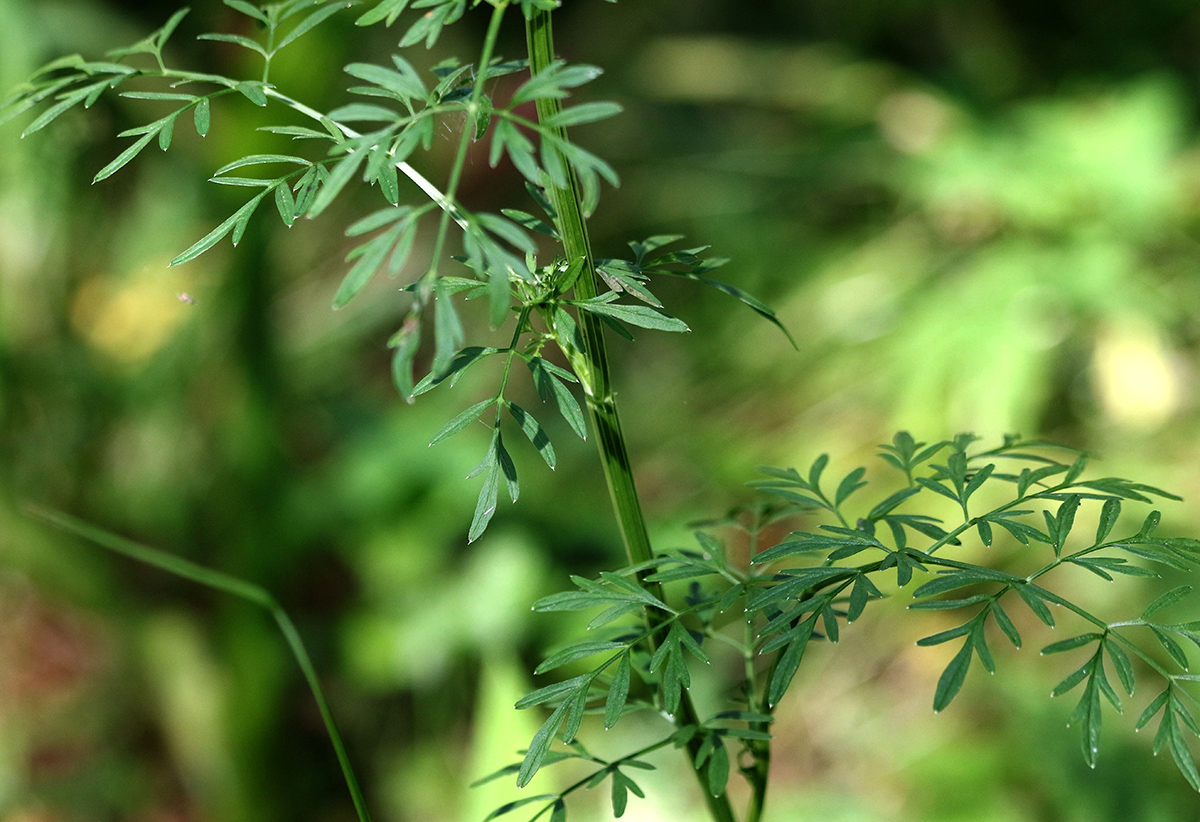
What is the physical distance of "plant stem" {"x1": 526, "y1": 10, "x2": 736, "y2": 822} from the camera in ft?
1.13

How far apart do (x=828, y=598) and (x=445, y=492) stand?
1.07 meters

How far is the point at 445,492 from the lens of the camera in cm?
138

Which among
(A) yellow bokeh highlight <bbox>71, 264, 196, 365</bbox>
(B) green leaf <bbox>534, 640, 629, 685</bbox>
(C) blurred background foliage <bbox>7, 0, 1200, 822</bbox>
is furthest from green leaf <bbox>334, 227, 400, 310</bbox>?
(A) yellow bokeh highlight <bbox>71, 264, 196, 365</bbox>

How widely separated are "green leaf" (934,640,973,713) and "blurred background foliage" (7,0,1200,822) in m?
0.62

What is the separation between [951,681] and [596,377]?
0.16 metres

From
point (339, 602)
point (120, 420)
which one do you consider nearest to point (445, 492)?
point (339, 602)

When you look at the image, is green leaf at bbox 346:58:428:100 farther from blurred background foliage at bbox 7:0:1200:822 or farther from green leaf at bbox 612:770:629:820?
blurred background foliage at bbox 7:0:1200:822

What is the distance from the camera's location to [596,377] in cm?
38

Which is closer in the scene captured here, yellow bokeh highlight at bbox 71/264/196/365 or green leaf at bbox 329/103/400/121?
green leaf at bbox 329/103/400/121

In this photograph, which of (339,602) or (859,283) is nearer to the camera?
(339,602)

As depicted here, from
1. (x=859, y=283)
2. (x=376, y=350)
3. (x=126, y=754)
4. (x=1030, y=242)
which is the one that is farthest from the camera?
(x=376, y=350)

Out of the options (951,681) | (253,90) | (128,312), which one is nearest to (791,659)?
(951,681)

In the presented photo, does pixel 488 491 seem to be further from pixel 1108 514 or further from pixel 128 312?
pixel 128 312

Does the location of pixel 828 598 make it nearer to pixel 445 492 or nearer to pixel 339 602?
pixel 445 492
